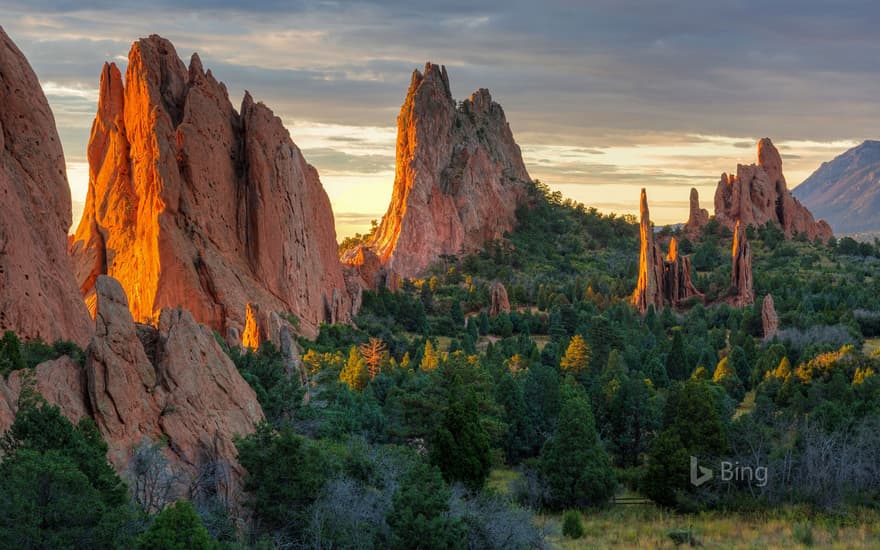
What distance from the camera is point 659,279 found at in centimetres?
9950

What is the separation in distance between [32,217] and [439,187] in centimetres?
10169

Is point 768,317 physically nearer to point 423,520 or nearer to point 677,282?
point 677,282

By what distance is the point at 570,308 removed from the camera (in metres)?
88.7

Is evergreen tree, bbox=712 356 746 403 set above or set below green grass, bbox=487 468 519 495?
above

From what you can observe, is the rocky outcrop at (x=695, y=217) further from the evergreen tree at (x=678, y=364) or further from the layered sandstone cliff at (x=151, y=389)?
the layered sandstone cliff at (x=151, y=389)

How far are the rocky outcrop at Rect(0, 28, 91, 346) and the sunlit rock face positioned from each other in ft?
67.5

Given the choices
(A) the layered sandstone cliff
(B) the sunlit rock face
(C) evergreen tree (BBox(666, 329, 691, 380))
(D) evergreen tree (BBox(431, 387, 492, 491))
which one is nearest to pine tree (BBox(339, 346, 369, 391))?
(B) the sunlit rock face

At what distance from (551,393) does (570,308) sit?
4014cm

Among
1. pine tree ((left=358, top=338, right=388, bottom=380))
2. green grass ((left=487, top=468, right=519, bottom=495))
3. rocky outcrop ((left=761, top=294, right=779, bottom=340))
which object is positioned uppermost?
rocky outcrop ((left=761, top=294, right=779, bottom=340))

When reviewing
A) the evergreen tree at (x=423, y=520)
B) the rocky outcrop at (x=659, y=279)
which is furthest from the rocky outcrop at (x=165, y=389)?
the rocky outcrop at (x=659, y=279)

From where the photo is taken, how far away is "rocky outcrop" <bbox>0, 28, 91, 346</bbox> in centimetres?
3397

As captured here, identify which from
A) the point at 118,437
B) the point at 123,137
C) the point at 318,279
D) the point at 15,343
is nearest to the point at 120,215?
the point at 123,137

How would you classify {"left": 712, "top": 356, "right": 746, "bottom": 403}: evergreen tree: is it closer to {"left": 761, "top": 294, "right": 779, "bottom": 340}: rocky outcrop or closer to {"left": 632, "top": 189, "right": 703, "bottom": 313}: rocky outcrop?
{"left": 761, "top": 294, "right": 779, "bottom": 340}: rocky outcrop

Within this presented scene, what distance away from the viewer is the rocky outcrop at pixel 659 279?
98.2 m
